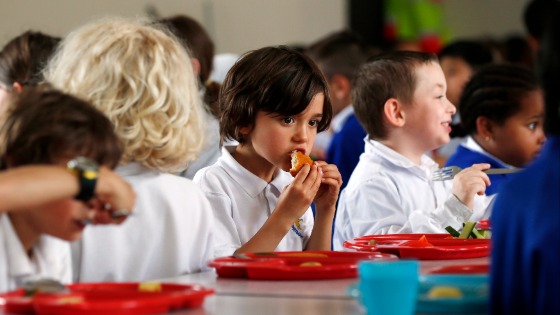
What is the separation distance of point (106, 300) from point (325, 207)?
122cm

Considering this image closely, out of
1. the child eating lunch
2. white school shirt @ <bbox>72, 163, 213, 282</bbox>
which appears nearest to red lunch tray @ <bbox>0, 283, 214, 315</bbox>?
white school shirt @ <bbox>72, 163, 213, 282</bbox>

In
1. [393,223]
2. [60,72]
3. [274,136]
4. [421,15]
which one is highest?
[421,15]

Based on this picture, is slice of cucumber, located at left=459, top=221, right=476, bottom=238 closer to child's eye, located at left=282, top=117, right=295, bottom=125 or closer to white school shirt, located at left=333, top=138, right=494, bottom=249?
white school shirt, located at left=333, top=138, right=494, bottom=249

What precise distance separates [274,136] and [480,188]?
2.26 ft

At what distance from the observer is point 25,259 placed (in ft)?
5.99

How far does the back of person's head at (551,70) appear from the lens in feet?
4.57

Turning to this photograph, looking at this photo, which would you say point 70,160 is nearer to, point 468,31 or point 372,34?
point 372,34

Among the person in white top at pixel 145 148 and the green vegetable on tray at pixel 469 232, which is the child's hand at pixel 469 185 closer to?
the green vegetable on tray at pixel 469 232

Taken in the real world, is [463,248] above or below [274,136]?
below

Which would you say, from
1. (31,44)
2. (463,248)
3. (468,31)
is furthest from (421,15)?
(463,248)

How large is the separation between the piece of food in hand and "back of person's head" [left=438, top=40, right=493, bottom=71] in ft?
13.3

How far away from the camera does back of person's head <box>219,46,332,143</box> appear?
2.78 m

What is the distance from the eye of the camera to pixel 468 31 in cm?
1135

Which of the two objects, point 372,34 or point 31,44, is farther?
point 372,34
